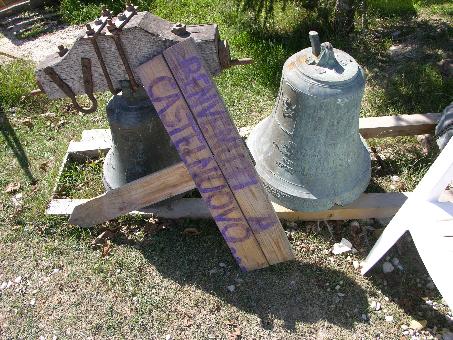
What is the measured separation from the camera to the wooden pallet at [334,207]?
2.99 meters

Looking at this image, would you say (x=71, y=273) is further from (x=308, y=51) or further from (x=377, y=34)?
(x=377, y=34)

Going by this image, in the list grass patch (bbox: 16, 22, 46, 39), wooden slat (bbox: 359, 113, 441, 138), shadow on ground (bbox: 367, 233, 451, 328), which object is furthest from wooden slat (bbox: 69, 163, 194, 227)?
grass patch (bbox: 16, 22, 46, 39)

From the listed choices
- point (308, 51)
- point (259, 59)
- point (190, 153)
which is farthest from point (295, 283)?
point (259, 59)

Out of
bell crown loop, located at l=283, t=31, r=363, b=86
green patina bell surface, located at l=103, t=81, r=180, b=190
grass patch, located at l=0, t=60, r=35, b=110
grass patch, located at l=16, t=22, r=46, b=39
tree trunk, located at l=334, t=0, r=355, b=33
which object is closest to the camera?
bell crown loop, located at l=283, t=31, r=363, b=86

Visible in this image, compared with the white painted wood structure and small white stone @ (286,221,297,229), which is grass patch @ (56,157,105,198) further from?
the white painted wood structure

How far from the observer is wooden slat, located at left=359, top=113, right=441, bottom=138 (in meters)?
3.37

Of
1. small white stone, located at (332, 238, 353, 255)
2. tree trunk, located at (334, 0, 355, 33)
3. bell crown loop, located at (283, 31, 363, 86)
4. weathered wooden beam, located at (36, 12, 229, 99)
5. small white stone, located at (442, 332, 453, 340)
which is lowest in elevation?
small white stone, located at (442, 332, 453, 340)

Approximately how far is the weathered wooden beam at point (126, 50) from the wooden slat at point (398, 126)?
1571mm

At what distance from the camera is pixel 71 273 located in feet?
9.60

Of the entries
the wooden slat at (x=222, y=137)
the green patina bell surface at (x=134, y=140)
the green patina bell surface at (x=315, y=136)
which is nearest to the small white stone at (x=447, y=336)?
the green patina bell surface at (x=315, y=136)

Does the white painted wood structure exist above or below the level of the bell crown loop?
below

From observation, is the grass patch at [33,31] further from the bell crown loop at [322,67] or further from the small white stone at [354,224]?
the small white stone at [354,224]

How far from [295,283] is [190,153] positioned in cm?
111

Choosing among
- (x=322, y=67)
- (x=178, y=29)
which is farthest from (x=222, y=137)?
(x=322, y=67)
